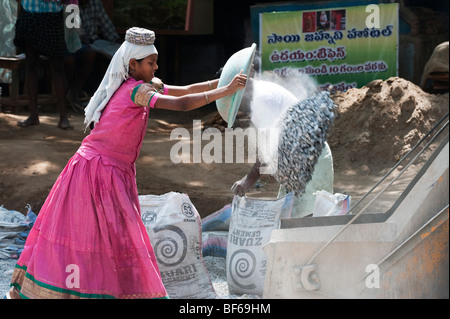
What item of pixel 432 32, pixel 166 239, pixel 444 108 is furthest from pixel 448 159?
pixel 432 32

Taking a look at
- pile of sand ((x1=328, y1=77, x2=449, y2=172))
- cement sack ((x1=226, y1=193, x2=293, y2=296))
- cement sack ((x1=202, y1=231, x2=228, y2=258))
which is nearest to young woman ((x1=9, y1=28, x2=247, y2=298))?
cement sack ((x1=226, y1=193, x2=293, y2=296))

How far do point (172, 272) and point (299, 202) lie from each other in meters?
0.84

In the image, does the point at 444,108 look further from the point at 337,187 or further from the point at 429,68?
the point at 337,187

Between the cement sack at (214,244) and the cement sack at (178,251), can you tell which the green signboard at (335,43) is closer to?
the cement sack at (214,244)

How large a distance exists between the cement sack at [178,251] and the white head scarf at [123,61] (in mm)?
864

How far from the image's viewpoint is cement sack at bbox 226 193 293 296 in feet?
14.2

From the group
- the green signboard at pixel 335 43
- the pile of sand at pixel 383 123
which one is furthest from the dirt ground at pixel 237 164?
the green signboard at pixel 335 43

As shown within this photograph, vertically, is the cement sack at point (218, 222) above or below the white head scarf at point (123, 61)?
below

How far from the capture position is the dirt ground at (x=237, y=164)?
690 cm

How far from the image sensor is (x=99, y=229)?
368cm

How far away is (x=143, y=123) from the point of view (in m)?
3.82

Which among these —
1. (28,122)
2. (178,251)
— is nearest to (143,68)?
(178,251)

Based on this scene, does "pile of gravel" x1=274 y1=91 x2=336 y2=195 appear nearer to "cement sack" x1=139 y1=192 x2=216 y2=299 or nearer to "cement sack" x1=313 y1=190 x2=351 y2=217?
"cement sack" x1=313 y1=190 x2=351 y2=217

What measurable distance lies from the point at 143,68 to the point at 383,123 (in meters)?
5.00
